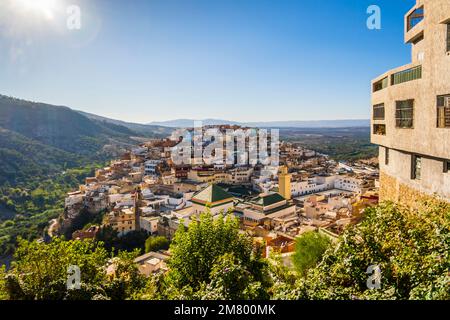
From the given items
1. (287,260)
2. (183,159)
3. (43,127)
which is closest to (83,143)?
(43,127)

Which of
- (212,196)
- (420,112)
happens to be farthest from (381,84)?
(212,196)

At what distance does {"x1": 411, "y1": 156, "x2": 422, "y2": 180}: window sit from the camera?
679 cm

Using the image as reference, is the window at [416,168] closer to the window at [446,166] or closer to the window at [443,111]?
the window at [446,166]

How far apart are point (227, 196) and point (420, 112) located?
26.5 meters

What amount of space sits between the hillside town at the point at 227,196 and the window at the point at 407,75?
267 inches

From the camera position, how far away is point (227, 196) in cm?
3200

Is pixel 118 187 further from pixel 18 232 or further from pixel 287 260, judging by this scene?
pixel 287 260

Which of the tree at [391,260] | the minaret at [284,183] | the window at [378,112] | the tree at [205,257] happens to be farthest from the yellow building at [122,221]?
the tree at [391,260]

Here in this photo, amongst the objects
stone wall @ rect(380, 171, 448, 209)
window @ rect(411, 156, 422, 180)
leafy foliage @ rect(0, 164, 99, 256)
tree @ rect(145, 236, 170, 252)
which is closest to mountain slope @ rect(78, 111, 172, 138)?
leafy foliage @ rect(0, 164, 99, 256)

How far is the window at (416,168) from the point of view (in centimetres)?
679

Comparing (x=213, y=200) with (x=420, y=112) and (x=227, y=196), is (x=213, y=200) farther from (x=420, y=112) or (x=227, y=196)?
(x=420, y=112)

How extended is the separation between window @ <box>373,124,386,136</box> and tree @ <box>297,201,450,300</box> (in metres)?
3.61

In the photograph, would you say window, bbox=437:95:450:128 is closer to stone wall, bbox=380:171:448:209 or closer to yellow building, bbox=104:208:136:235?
stone wall, bbox=380:171:448:209
